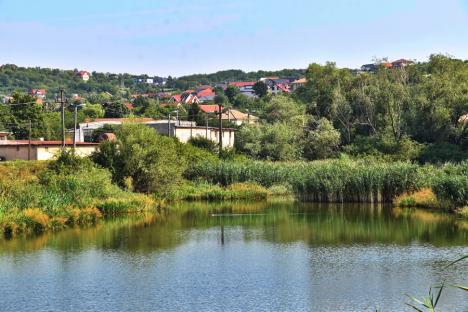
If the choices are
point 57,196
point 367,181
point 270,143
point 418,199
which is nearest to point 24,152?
point 57,196

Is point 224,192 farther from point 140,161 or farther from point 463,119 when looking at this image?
point 463,119

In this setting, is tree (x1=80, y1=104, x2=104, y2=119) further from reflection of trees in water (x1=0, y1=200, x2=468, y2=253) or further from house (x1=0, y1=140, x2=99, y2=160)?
reflection of trees in water (x1=0, y1=200, x2=468, y2=253)

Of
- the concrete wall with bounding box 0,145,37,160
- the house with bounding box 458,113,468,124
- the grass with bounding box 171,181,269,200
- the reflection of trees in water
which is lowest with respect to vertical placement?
the reflection of trees in water

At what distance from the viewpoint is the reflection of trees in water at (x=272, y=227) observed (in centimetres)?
3044

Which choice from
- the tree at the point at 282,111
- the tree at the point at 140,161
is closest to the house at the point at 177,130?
the tree at the point at 282,111

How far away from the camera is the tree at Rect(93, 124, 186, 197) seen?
44500 mm

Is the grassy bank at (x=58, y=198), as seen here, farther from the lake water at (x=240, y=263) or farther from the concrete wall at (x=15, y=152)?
the concrete wall at (x=15, y=152)

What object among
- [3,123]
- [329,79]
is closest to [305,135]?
[329,79]

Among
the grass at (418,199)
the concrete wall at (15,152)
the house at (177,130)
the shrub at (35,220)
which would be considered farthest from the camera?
the house at (177,130)

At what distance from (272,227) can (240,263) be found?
9546 mm

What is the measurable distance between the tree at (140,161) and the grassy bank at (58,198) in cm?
180

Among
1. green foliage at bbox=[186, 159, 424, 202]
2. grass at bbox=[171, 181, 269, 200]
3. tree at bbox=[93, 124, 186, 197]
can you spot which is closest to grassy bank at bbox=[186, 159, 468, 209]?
green foliage at bbox=[186, 159, 424, 202]

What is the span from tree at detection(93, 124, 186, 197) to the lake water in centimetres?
548

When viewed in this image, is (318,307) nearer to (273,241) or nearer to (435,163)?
(273,241)
